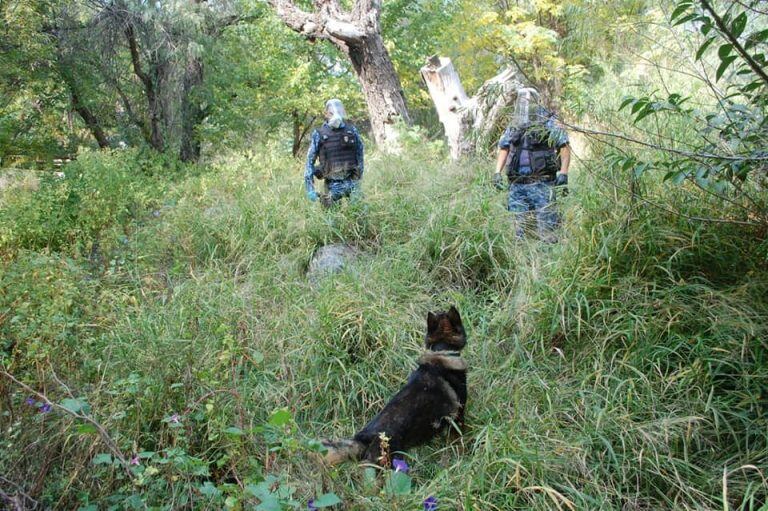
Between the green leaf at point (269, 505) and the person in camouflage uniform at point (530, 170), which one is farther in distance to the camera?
the person in camouflage uniform at point (530, 170)

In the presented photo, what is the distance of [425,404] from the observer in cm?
292

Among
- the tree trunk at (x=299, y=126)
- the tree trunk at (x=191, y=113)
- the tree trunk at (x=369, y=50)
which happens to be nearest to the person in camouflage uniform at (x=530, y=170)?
→ the tree trunk at (x=369, y=50)

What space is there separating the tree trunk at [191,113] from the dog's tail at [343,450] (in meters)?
10.2

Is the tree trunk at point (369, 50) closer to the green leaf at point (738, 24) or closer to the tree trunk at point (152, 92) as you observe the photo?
the tree trunk at point (152, 92)

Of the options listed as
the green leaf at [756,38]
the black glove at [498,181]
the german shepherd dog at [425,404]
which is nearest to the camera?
the green leaf at [756,38]

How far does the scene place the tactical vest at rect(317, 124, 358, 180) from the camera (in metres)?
6.14

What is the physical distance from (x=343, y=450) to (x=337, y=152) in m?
4.13

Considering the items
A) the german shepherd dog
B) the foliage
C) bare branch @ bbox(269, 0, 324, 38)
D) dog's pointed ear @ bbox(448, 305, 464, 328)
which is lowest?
the german shepherd dog

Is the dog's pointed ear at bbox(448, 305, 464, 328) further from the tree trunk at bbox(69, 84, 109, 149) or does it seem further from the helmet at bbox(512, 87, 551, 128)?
the tree trunk at bbox(69, 84, 109, 149)

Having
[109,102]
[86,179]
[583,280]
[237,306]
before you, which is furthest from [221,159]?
[583,280]

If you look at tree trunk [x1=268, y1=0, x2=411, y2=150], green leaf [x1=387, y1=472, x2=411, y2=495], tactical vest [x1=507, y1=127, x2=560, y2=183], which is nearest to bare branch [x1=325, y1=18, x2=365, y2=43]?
tree trunk [x1=268, y1=0, x2=411, y2=150]

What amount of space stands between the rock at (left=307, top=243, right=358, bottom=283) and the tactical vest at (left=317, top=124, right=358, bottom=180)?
41.8 inches

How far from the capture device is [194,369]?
315cm

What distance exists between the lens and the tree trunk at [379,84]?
9195 millimetres
